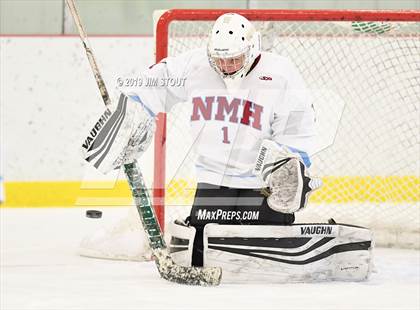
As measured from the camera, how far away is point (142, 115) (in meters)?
3.97

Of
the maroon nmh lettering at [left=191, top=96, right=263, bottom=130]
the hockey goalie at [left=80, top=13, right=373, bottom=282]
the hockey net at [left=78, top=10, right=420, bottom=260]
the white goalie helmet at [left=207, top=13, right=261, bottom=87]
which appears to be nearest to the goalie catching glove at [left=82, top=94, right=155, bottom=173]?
the hockey goalie at [left=80, top=13, right=373, bottom=282]

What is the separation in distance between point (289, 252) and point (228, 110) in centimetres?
54

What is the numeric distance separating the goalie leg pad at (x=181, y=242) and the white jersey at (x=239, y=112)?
22cm

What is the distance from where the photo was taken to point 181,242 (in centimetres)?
379

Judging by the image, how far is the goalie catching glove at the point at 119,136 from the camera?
12.5 feet

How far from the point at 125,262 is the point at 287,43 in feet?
4.74

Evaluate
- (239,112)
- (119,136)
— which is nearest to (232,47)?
(239,112)

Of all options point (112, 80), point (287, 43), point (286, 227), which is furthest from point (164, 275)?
point (112, 80)

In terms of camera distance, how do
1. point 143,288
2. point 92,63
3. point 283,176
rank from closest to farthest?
1. point 143,288
2. point 283,176
3. point 92,63

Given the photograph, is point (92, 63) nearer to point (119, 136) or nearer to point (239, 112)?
point (119, 136)

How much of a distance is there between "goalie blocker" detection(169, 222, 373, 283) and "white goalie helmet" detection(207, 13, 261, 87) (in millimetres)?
533

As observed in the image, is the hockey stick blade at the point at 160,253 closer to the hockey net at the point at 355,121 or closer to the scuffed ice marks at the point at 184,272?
the scuffed ice marks at the point at 184,272
